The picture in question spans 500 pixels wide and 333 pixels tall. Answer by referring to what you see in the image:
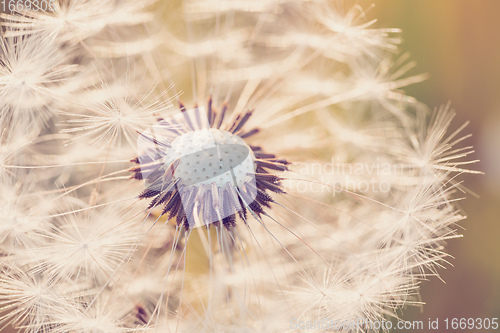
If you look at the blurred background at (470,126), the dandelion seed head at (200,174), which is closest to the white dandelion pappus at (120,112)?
the dandelion seed head at (200,174)

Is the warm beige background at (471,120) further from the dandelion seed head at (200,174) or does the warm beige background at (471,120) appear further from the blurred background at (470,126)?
the dandelion seed head at (200,174)

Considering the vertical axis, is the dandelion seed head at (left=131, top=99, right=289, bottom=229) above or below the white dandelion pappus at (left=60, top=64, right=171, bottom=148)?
below

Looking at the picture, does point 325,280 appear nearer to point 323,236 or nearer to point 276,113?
point 323,236

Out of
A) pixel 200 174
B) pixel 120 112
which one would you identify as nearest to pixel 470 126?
pixel 200 174

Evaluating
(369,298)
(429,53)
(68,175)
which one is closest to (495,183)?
(429,53)

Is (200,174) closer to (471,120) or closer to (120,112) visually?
(120,112)

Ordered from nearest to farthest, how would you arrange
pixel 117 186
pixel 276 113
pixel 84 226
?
pixel 84 226, pixel 117 186, pixel 276 113

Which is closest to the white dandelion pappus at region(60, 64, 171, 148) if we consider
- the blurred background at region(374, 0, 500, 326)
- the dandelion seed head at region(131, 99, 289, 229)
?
the dandelion seed head at region(131, 99, 289, 229)

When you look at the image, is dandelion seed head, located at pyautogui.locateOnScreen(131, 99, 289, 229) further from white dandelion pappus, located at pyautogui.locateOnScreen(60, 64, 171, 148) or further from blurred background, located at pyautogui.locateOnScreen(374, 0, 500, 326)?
blurred background, located at pyautogui.locateOnScreen(374, 0, 500, 326)

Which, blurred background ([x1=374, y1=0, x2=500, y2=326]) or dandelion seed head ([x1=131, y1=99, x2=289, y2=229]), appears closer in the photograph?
dandelion seed head ([x1=131, y1=99, x2=289, y2=229])
